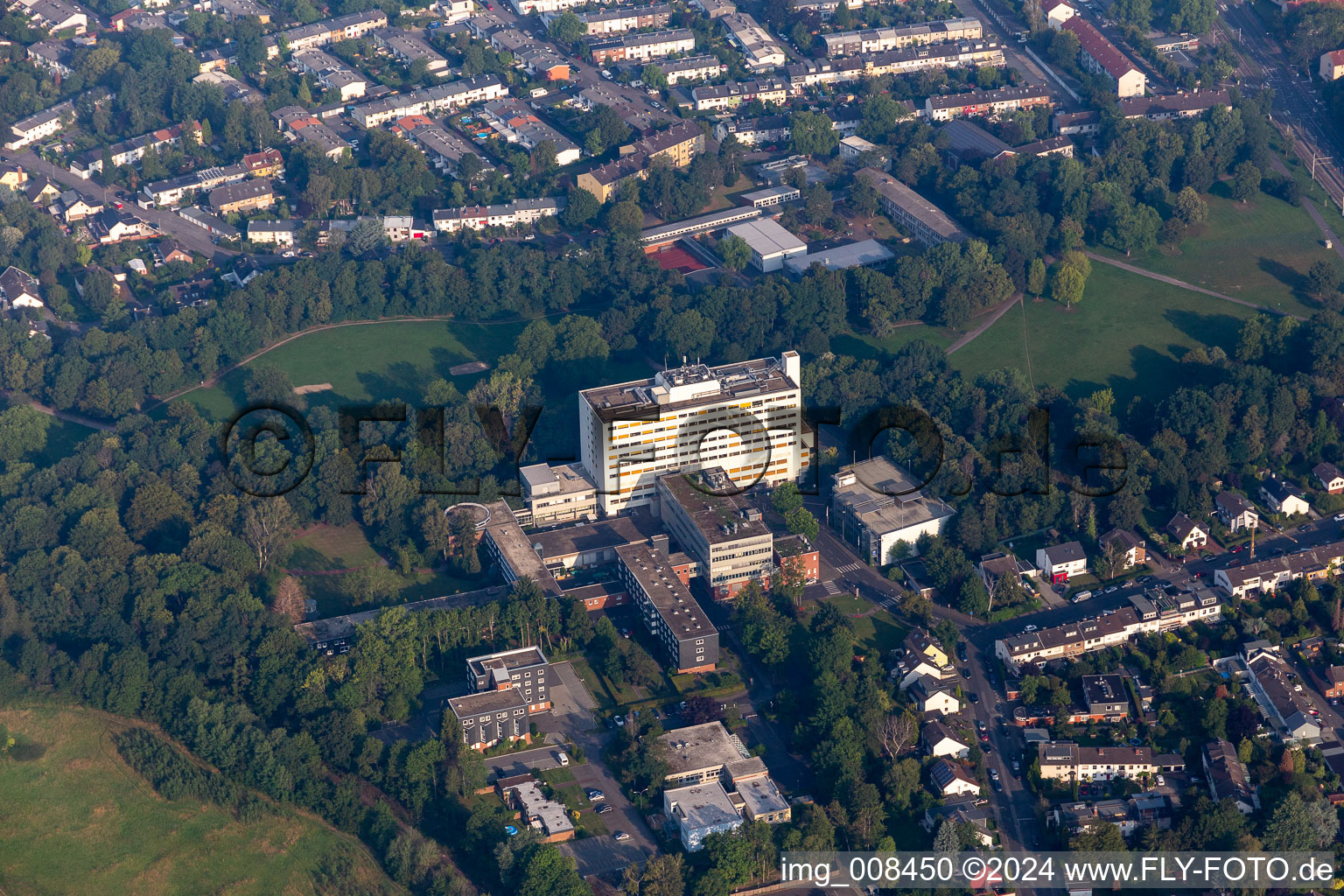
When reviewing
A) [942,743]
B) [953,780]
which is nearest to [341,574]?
[942,743]

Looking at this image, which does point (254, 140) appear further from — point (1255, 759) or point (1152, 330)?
point (1255, 759)

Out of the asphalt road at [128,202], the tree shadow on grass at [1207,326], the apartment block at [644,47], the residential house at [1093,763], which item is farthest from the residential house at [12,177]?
the residential house at [1093,763]

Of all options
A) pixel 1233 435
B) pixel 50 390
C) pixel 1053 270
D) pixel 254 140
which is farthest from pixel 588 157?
pixel 1233 435

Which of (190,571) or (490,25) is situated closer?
(190,571)

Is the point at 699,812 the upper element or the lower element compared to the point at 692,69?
lower

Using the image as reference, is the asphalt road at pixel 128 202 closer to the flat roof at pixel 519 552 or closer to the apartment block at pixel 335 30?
the apartment block at pixel 335 30

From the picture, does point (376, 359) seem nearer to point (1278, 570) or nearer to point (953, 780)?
point (953, 780)

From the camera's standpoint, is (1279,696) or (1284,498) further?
(1284,498)

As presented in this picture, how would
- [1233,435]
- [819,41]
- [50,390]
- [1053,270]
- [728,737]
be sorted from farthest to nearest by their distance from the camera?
[819,41] → [1053,270] → [50,390] → [1233,435] → [728,737]
